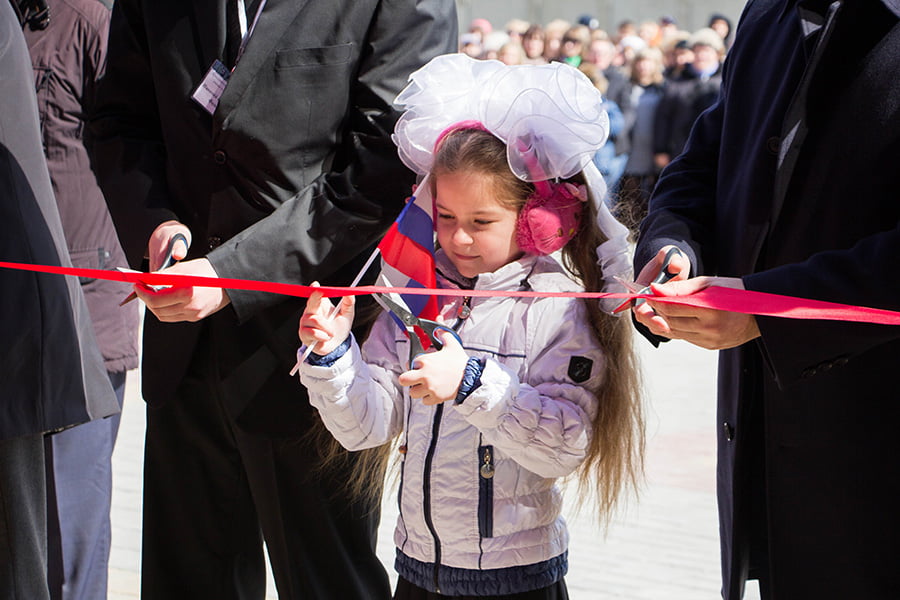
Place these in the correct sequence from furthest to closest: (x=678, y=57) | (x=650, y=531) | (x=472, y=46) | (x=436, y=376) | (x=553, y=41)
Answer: (x=472, y=46)
(x=553, y=41)
(x=678, y=57)
(x=650, y=531)
(x=436, y=376)

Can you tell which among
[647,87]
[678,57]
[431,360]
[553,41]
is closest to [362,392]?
[431,360]

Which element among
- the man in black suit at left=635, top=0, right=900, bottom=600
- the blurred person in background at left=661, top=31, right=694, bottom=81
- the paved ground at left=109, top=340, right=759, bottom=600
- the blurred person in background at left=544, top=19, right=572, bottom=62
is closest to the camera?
the man in black suit at left=635, top=0, right=900, bottom=600

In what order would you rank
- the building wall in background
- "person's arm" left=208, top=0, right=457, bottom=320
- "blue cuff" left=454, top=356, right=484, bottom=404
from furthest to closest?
the building wall in background
"person's arm" left=208, top=0, right=457, bottom=320
"blue cuff" left=454, top=356, right=484, bottom=404

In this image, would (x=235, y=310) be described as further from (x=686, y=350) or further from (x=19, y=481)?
(x=686, y=350)

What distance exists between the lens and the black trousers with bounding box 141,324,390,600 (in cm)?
252

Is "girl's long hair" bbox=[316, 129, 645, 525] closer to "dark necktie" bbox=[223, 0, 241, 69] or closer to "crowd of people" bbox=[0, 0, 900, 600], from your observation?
"crowd of people" bbox=[0, 0, 900, 600]

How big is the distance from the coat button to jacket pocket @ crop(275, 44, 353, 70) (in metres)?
1.16

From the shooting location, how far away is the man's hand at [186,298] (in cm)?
220

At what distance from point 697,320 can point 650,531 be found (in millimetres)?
2770

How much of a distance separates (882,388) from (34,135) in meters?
1.93

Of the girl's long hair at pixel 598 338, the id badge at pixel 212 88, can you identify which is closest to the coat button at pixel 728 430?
the girl's long hair at pixel 598 338

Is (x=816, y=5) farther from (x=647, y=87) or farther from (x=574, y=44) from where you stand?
(x=574, y=44)

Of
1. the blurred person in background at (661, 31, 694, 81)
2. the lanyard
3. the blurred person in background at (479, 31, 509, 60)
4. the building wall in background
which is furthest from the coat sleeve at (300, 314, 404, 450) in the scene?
the building wall in background

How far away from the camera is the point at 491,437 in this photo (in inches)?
85.7
